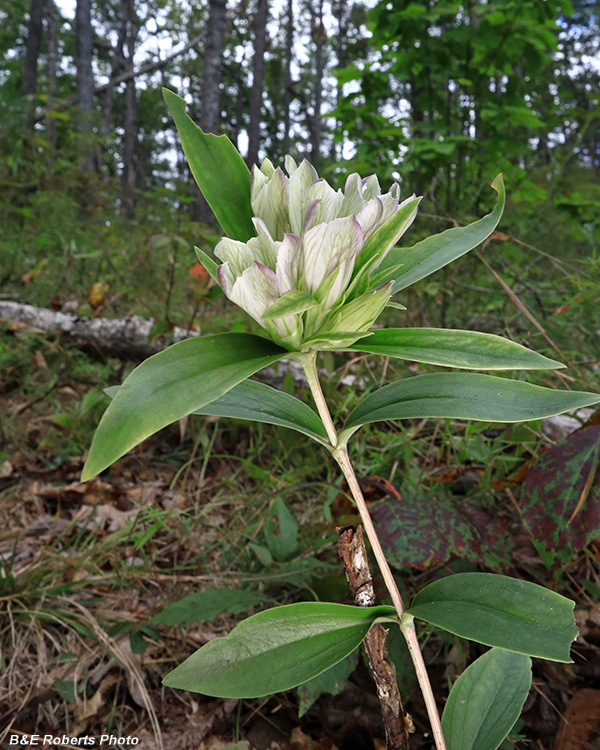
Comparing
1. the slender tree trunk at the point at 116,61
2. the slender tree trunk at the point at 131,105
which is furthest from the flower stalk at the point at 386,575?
the slender tree trunk at the point at 116,61

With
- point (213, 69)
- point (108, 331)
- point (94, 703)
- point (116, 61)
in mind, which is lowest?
point (94, 703)

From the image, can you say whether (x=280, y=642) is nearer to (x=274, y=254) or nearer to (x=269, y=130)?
(x=274, y=254)

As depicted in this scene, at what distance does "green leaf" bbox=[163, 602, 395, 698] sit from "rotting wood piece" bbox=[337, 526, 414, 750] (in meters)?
0.05

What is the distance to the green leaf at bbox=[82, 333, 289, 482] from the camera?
41 centimetres

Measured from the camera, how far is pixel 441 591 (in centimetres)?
58

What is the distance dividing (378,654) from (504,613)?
17cm

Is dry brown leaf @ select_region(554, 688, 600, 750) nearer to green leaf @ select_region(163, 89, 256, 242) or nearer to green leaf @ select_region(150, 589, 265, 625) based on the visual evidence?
green leaf @ select_region(150, 589, 265, 625)

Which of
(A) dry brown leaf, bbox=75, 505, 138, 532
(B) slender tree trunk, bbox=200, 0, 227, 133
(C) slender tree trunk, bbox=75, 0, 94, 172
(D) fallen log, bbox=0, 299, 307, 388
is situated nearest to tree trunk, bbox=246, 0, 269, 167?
(C) slender tree trunk, bbox=75, 0, 94, 172

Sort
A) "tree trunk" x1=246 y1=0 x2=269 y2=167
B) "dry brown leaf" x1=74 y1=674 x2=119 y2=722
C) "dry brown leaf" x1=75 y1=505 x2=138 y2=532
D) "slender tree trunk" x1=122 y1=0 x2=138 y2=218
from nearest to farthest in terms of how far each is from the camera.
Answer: "dry brown leaf" x1=74 y1=674 x2=119 y2=722, "dry brown leaf" x1=75 y1=505 x2=138 y2=532, "tree trunk" x1=246 y1=0 x2=269 y2=167, "slender tree trunk" x1=122 y1=0 x2=138 y2=218

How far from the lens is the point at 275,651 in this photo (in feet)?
1.75

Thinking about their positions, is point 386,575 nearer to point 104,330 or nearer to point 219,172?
point 219,172

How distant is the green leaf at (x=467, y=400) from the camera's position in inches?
19.9

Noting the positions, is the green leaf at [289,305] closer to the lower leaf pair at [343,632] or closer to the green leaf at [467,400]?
the green leaf at [467,400]

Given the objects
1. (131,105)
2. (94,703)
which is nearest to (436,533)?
(94,703)
